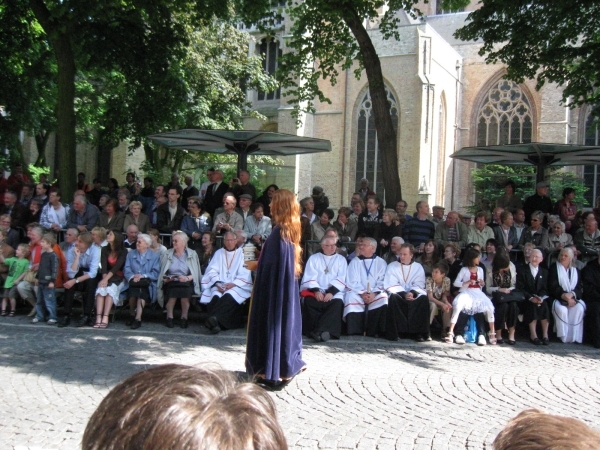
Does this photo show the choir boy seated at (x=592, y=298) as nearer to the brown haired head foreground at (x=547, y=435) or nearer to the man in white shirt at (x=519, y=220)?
the man in white shirt at (x=519, y=220)

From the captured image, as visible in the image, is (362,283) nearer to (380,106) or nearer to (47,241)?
(380,106)

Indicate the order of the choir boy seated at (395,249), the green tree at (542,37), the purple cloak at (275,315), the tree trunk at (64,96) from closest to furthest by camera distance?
the purple cloak at (275,315) → the choir boy seated at (395,249) → the green tree at (542,37) → the tree trunk at (64,96)

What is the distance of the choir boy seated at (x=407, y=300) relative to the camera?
10.7 metres

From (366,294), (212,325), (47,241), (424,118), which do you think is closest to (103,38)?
(47,241)

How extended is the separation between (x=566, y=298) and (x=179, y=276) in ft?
20.6

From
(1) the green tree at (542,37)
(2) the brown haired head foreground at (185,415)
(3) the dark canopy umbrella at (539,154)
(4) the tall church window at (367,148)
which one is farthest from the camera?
(4) the tall church window at (367,148)

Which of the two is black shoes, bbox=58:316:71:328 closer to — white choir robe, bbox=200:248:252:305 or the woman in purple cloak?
white choir robe, bbox=200:248:252:305

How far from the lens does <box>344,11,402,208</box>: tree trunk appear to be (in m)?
14.4

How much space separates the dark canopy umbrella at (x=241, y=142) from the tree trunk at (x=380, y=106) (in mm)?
1462

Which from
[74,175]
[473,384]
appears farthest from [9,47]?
[473,384]

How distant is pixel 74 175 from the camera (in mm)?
15492

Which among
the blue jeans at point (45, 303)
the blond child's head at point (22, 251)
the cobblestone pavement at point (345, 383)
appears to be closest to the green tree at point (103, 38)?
the blond child's head at point (22, 251)

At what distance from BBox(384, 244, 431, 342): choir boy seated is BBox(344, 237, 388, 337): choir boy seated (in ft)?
0.48

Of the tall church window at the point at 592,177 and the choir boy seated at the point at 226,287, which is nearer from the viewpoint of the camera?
the choir boy seated at the point at 226,287
